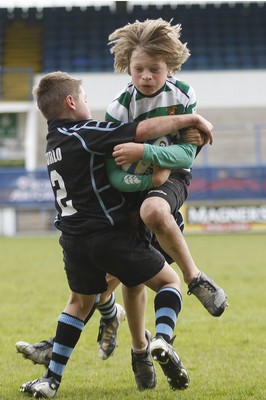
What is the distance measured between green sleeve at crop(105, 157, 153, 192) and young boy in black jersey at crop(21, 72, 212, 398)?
0.04 metres

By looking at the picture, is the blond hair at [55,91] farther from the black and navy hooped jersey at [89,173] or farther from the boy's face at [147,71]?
the boy's face at [147,71]

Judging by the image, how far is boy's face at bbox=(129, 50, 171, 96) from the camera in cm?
407

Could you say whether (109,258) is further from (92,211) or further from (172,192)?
(172,192)

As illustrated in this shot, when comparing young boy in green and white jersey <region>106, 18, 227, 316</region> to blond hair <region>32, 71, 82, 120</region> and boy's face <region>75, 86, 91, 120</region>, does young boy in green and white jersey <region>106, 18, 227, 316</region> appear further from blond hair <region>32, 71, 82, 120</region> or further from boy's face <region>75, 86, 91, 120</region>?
blond hair <region>32, 71, 82, 120</region>

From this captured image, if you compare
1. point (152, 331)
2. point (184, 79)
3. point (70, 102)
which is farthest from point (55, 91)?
point (184, 79)

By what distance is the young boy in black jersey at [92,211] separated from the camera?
13.3ft

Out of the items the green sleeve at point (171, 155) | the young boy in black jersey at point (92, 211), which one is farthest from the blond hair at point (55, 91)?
the green sleeve at point (171, 155)

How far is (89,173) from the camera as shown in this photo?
408 cm

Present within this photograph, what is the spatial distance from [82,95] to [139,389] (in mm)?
1475

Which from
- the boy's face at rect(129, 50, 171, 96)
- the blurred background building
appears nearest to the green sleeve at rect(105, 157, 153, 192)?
the boy's face at rect(129, 50, 171, 96)

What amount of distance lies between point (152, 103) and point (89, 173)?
0.46m

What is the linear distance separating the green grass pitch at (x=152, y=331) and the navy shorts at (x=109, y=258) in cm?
55

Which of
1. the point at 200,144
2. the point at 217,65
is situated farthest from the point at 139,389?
the point at 217,65

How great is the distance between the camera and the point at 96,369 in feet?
16.9
